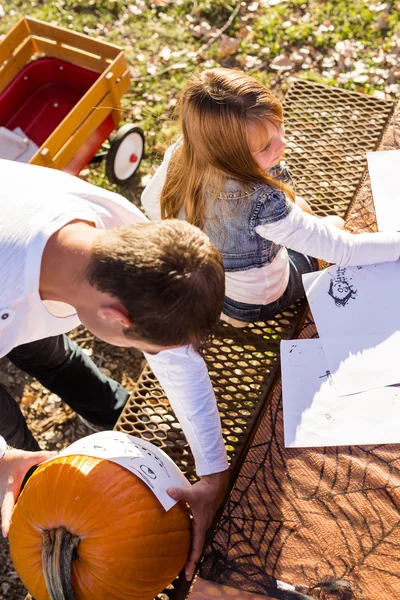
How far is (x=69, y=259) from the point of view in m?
1.27

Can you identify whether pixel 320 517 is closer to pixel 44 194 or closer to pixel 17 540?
pixel 17 540

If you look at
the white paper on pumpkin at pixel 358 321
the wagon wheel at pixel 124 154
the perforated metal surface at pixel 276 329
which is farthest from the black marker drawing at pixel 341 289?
the wagon wheel at pixel 124 154

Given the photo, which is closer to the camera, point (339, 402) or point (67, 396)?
point (339, 402)

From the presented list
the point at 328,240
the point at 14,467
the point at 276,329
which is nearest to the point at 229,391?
the point at 276,329

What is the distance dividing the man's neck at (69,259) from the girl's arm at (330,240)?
63 centimetres

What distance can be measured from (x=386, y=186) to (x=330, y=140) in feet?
1.29

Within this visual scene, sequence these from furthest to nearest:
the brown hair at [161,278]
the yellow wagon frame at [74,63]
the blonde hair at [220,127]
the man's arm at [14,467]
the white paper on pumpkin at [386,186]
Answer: the yellow wagon frame at [74,63], the white paper on pumpkin at [386,186], the blonde hair at [220,127], the man's arm at [14,467], the brown hair at [161,278]

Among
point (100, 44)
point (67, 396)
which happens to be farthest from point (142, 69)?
point (67, 396)

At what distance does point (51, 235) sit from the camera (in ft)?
4.20

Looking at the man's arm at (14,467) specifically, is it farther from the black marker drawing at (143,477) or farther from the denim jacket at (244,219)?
the denim jacket at (244,219)

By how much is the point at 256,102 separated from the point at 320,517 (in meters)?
1.08

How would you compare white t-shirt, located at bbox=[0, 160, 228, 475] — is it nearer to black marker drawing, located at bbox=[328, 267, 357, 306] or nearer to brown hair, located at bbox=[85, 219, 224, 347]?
brown hair, located at bbox=[85, 219, 224, 347]

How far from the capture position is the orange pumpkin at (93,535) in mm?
1292

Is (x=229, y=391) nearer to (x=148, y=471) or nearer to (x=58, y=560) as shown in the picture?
(x=148, y=471)
